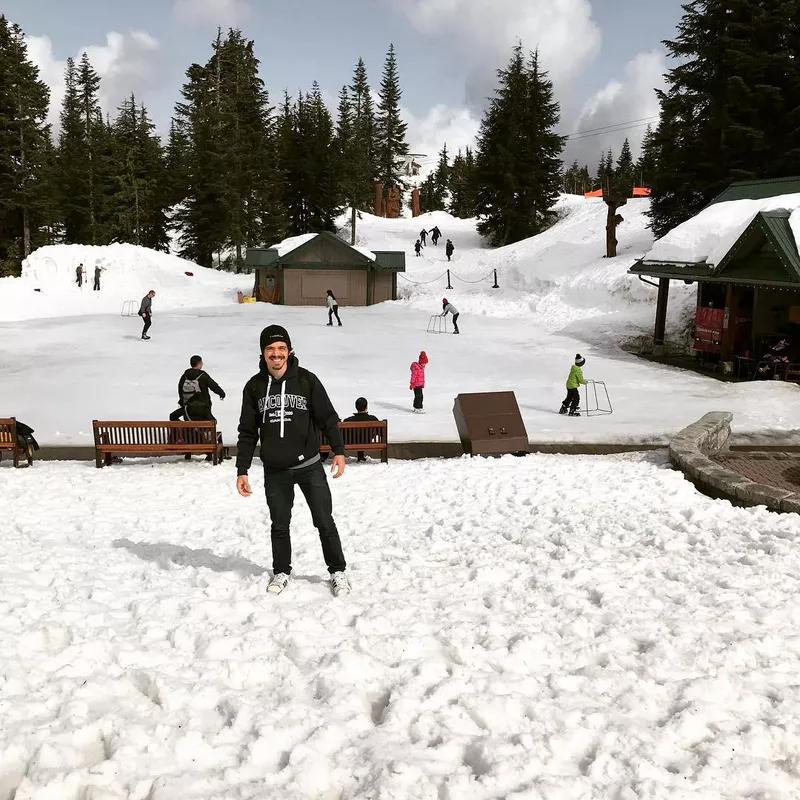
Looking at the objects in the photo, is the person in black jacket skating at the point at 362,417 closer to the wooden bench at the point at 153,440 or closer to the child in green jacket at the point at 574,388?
the wooden bench at the point at 153,440

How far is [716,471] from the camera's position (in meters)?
8.61

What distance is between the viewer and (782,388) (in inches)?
692

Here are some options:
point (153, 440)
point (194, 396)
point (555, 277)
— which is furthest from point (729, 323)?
point (153, 440)

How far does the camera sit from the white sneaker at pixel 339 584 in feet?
16.5

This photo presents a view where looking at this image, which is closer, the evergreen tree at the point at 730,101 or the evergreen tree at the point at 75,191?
the evergreen tree at the point at 730,101

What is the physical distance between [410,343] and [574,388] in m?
12.0

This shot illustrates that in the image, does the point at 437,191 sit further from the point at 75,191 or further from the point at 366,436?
the point at 366,436

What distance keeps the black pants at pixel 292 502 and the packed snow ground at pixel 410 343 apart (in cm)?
800

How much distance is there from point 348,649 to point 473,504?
A: 452cm

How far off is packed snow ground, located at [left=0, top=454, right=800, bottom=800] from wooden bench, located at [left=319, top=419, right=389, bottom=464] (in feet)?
14.9

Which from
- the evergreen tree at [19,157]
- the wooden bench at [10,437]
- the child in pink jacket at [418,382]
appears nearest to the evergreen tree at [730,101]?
the child in pink jacket at [418,382]

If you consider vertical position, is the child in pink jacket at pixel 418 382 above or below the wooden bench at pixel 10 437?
above

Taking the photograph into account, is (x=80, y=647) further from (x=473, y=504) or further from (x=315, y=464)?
(x=473, y=504)

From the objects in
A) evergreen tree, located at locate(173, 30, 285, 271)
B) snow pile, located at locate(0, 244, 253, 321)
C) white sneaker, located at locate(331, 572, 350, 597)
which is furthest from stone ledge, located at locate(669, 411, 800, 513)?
evergreen tree, located at locate(173, 30, 285, 271)
